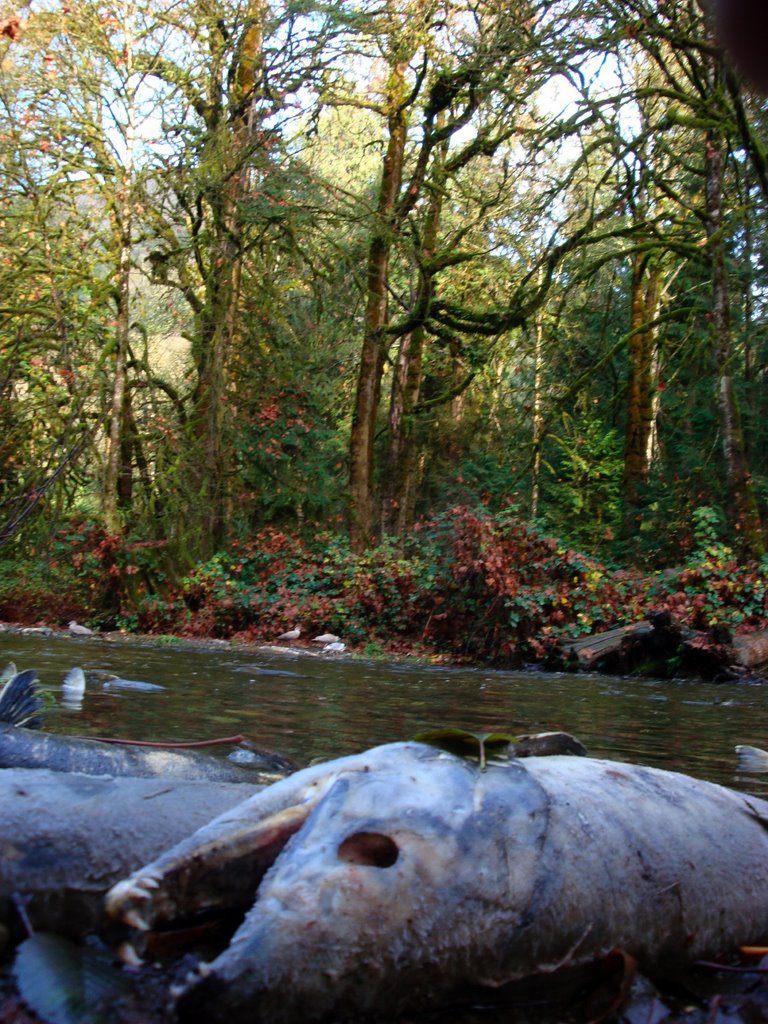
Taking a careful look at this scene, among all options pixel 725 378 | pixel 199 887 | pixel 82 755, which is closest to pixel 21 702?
pixel 82 755

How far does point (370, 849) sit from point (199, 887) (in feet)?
0.96

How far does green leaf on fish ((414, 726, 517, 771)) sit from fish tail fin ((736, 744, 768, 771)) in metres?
2.40

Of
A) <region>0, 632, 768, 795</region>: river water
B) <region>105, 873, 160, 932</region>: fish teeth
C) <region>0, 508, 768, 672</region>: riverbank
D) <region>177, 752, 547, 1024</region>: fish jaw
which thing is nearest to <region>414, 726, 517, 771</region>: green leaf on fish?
<region>177, 752, 547, 1024</region>: fish jaw

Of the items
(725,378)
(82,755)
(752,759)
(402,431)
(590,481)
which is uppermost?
(725,378)

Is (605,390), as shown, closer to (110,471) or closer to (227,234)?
(227,234)

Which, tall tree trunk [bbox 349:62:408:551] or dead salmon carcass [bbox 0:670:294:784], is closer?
dead salmon carcass [bbox 0:670:294:784]

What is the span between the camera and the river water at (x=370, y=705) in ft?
14.4

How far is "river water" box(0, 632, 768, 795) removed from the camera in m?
4.39

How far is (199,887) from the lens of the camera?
5.24ft

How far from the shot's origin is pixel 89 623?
14938 millimetres

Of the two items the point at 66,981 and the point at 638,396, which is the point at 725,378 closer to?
the point at 638,396

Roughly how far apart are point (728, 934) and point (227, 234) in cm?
1565

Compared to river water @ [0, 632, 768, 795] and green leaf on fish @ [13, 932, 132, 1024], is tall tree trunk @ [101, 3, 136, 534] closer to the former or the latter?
river water @ [0, 632, 768, 795]

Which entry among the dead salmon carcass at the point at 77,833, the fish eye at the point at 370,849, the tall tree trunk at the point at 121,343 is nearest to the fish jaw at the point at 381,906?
the fish eye at the point at 370,849
